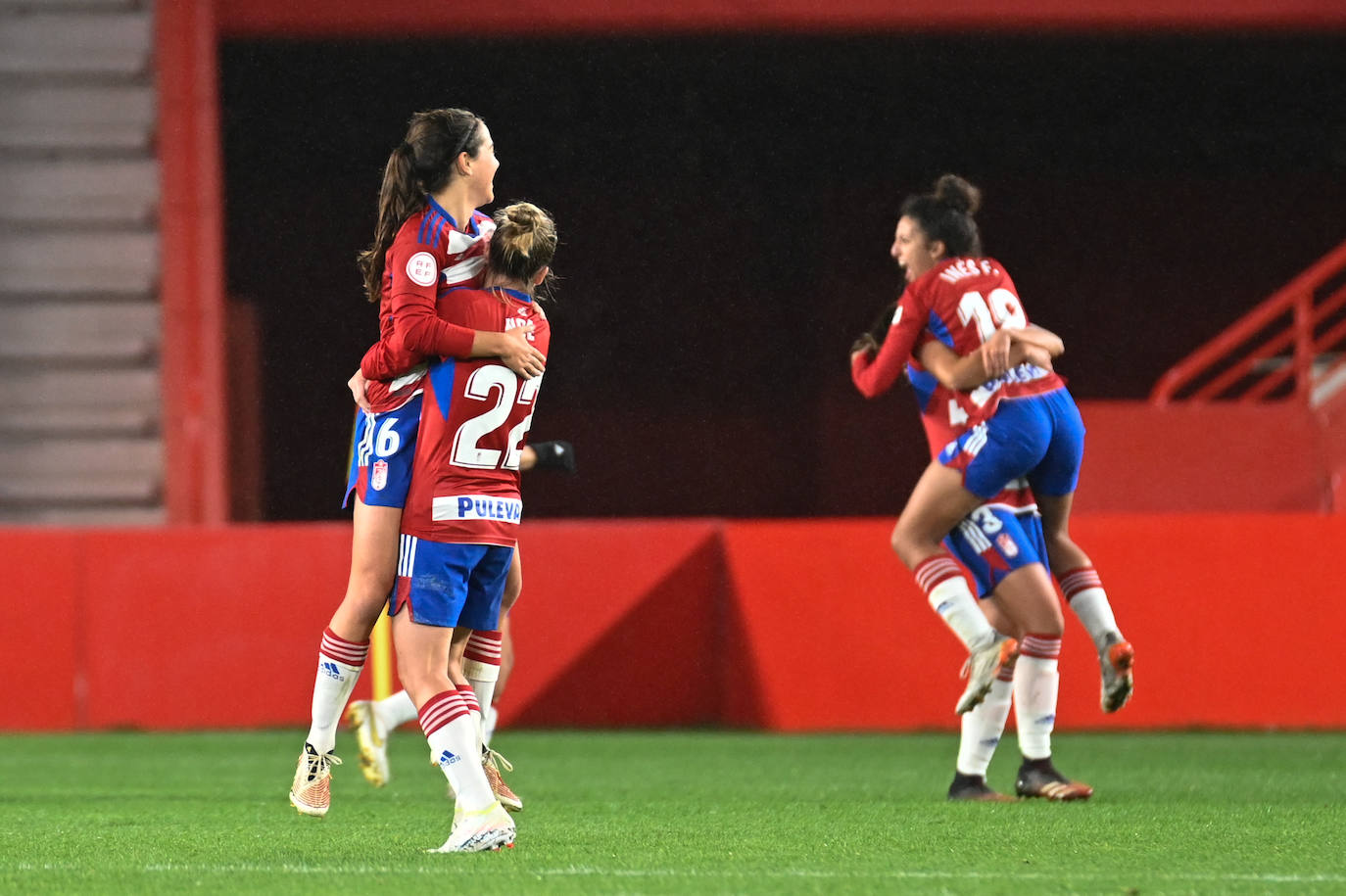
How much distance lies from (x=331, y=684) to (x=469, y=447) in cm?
80

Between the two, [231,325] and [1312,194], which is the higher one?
[1312,194]

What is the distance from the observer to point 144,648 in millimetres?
10031

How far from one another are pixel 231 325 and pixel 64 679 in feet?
27.2

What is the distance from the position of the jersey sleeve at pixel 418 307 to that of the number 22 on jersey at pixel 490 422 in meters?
0.08

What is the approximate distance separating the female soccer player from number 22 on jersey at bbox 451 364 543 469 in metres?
1.77

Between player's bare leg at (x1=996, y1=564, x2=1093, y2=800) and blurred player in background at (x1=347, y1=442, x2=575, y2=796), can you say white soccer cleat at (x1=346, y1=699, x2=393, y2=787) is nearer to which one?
blurred player in background at (x1=347, y1=442, x2=575, y2=796)

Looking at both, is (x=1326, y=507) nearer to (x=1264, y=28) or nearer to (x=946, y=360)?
(x=1264, y=28)

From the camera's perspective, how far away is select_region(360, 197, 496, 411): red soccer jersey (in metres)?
4.66

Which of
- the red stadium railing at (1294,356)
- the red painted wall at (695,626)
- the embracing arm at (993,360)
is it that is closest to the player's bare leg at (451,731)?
the embracing arm at (993,360)

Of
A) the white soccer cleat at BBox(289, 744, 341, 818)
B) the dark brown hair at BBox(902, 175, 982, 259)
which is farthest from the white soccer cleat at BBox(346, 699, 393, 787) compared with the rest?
the dark brown hair at BBox(902, 175, 982, 259)

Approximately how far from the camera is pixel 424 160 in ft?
15.9

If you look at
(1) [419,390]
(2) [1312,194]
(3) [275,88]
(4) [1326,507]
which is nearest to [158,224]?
(3) [275,88]

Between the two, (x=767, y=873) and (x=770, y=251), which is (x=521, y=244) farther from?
(x=770, y=251)

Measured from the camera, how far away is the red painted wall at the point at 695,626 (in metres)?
9.78
